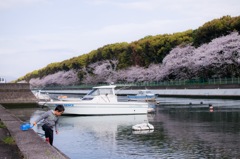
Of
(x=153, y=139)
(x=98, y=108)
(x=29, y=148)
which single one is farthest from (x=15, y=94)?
(x=29, y=148)

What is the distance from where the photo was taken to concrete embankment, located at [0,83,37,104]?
179 ft

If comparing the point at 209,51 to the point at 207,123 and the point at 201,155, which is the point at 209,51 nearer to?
the point at 207,123

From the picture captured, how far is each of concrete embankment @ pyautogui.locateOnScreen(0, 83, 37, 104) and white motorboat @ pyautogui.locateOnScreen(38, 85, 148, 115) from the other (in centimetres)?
1604

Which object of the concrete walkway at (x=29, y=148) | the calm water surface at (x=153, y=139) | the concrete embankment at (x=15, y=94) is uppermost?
the concrete embankment at (x=15, y=94)

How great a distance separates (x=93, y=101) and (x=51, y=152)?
80.5 feet

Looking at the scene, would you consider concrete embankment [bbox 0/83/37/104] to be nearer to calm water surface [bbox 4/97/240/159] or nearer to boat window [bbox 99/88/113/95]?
boat window [bbox 99/88/113/95]

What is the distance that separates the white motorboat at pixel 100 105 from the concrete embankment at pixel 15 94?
16.0m

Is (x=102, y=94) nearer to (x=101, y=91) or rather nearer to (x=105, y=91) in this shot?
(x=101, y=91)

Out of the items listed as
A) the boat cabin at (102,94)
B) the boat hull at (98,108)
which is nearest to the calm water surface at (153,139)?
the boat hull at (98,108)

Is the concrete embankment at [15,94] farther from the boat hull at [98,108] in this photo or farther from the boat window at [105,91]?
the boat window at [105,91]

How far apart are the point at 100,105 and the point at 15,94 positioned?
18967 mm

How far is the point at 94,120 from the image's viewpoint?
35.9 m

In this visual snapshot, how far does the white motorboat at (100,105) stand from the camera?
39.0 m

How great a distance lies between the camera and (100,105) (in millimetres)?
39281
